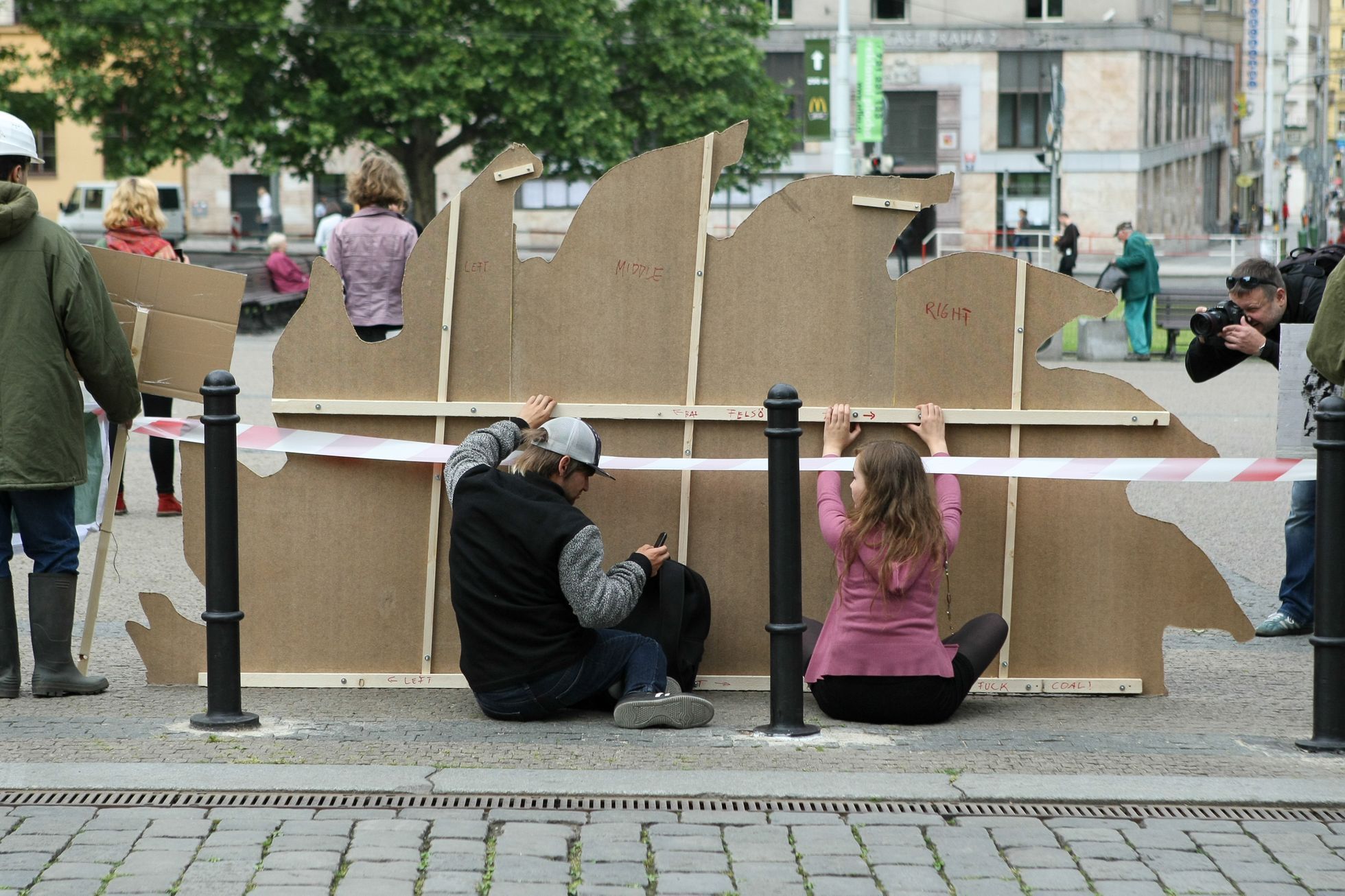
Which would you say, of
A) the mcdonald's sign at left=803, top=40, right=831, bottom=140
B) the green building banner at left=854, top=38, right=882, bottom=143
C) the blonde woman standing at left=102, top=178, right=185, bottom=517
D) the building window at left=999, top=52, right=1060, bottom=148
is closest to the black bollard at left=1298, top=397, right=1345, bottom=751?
the blonde woman standing at left=102, top=178, right=185, bottom=517

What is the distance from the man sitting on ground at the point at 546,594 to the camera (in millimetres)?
5160

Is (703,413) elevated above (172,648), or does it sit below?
above

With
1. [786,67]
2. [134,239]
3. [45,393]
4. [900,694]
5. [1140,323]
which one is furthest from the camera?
[786,67]

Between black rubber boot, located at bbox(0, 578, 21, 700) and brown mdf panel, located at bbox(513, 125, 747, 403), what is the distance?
1887mm

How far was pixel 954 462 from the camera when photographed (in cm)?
566

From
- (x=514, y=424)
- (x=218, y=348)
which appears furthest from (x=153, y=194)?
(x=514, y=424)

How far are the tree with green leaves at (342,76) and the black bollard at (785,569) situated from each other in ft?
88.5

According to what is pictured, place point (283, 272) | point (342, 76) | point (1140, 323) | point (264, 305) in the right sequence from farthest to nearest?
1. point (342, 76)
2. point (283, 272)
3. point (264, 305)
4. point (1140, 323)

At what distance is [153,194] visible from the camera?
8.97 m

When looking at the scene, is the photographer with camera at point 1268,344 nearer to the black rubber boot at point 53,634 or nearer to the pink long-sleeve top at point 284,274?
the black rubber boot at point 53,634

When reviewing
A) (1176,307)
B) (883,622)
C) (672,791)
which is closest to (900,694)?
(883,622)

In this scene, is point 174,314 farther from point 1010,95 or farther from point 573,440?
point 1010,95

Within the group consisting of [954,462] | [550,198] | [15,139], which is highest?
[550,198]

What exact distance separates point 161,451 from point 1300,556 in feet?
20.4
